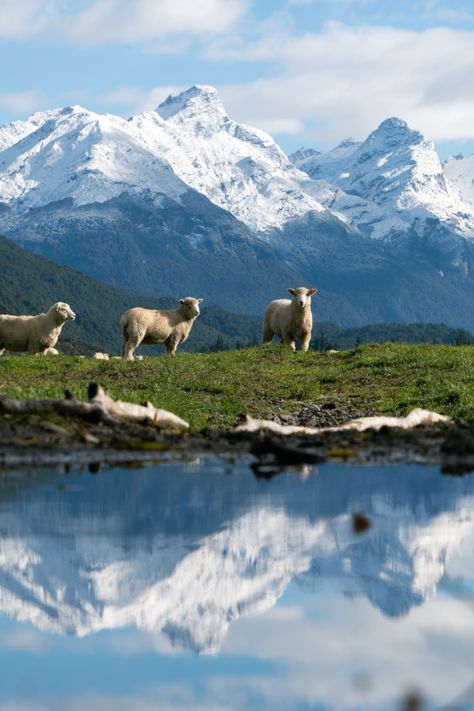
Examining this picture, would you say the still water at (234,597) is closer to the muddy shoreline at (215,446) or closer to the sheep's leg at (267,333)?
the muddy shoreline at (215,446)

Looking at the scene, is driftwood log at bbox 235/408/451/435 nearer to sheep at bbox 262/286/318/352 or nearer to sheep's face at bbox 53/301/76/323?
sheep at bbox 262/286/318/352

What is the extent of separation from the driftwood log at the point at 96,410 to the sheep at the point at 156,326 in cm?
2547

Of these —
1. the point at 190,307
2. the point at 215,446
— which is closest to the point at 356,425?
the point at 215,446

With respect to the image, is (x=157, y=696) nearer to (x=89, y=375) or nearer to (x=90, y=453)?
(x=90, y=453)

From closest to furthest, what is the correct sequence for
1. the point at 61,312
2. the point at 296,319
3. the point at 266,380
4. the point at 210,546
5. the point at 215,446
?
the point at 210,546, the point at 215,446, the point at 266,380, the point at 296,319, the point at 61,312

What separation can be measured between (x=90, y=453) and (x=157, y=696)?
10486 millimetres

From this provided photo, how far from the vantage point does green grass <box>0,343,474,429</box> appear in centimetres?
2805

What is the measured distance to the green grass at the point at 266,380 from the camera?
2805 centimetres

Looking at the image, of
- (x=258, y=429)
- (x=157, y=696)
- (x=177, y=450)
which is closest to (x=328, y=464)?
(x=177, y=450)

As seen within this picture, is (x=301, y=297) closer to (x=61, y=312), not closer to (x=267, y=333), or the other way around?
(x=267, y=333)

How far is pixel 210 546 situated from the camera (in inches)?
452

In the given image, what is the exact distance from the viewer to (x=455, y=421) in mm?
23094

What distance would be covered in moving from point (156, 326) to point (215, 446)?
28.9 meters

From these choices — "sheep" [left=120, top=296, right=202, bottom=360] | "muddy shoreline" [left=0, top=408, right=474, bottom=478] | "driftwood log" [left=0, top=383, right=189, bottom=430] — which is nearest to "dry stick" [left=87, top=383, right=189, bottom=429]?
"driftwood log" [left=0, top=383, right=189, bottom=430]
